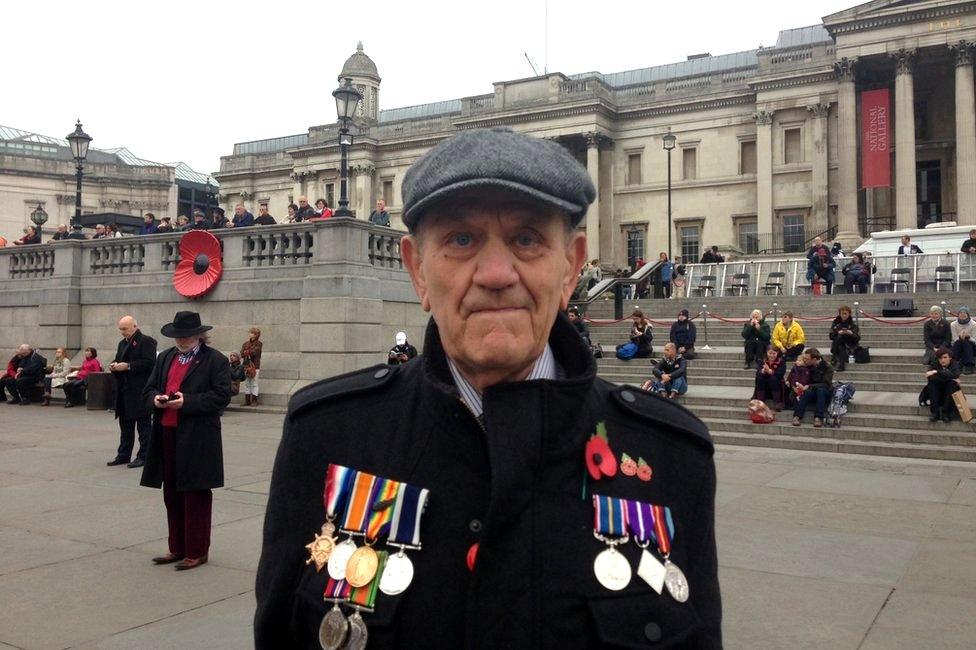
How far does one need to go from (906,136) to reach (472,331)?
51.1 meters

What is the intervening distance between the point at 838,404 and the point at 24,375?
1800cm

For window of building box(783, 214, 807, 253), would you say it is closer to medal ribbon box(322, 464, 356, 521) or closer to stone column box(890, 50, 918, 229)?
stone column box(890, 50, 918, 229)

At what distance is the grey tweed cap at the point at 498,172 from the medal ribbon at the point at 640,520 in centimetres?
66

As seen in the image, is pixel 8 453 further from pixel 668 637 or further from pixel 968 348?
pixel 968 348

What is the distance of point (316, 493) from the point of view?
6.42 ft

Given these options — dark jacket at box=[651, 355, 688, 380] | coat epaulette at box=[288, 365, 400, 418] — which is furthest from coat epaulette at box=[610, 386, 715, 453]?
dark jacket at box=[651, 355, 688, 380]

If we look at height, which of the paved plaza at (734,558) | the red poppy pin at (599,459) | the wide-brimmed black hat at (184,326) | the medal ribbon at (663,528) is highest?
the wide-brimmed black hat at (184,326)

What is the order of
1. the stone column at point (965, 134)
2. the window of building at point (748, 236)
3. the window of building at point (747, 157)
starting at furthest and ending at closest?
1. the window of building at point (747, 157)
2. the window of building at point (748, 236)
3. the stone column at point (965, 134)

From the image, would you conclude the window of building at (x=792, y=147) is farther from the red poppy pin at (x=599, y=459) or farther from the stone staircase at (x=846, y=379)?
the red poppy pin at (x=599, y=459)

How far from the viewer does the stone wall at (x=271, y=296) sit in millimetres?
17906

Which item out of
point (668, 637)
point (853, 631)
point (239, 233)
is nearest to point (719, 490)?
point (853, 631)

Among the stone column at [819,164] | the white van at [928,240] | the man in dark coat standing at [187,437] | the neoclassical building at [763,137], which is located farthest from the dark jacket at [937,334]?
the stone column at [819,164]

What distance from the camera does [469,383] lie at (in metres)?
1.94

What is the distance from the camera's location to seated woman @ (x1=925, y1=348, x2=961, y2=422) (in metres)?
13.7
